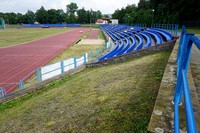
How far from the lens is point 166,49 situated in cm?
1081

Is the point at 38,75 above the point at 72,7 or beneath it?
beneath

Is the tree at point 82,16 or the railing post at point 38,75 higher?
the tree at point 82,16

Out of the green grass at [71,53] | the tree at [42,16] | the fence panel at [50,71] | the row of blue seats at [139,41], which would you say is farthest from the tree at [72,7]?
the fence panel at [50,71]

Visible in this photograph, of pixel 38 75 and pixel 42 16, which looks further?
pixel 42 16

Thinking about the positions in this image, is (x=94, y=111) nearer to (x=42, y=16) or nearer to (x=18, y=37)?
(x=18, y=37)

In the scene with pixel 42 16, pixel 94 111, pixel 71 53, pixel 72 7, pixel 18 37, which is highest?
pixel 72 7

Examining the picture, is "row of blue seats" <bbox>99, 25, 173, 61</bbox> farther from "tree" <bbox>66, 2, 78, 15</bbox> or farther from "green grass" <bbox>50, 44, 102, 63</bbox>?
"tree" <bbox>66, 2, 78, 15</bbox>

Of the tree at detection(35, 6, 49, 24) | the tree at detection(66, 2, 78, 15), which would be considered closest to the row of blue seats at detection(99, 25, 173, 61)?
the tree at detection(35, 6, 49, 24)

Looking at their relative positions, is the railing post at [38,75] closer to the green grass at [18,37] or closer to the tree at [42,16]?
the green grass at [18,37]

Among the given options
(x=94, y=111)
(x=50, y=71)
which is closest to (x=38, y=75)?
(x=50, y=71)

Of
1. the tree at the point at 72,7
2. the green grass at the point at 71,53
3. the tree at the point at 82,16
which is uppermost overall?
the tree at the point at 72,7

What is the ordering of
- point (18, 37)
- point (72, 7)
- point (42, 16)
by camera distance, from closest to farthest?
point (18, 37) → point (42, 16) → point (72, 7)

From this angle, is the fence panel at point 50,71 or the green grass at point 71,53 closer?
the fence panel at point 50,71

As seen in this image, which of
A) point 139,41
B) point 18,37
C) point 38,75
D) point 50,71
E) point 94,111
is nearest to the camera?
point 94,111
